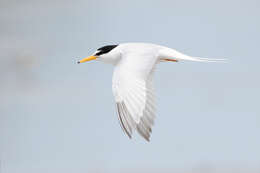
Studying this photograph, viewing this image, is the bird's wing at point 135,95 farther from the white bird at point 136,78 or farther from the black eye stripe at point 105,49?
the black eye stripe at point 105,49

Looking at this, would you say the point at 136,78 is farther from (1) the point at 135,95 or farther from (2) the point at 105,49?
(2) the point at 105,49

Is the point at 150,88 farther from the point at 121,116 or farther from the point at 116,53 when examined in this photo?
the point at 116,53

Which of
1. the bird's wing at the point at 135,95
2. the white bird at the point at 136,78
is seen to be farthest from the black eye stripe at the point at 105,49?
the bird's wing at the point at 135,95

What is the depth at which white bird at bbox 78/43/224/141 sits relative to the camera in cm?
385

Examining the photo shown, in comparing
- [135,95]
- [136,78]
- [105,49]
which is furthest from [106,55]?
[135,95]

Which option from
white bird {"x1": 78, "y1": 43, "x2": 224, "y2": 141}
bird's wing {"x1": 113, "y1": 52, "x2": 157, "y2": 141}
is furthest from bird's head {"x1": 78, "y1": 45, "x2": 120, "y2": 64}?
bird's wing {"x1": 113, "y1": 52, "x2": 157, "y2": 141}

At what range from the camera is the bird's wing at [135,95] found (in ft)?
12.6

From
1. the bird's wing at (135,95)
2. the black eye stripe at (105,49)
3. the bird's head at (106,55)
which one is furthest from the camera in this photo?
the black eye stripe at (105,49)

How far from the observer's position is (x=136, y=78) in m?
4.18

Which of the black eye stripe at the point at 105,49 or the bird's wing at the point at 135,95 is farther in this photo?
the black eye stripe at the point at 105,49

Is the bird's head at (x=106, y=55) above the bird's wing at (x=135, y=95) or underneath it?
above

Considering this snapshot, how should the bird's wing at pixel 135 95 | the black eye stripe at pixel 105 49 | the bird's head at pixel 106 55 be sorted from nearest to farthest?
the bird's wing at pixel 135 95
the bird's head at pixel 106 55
the black eye stripe at pixel 105 49

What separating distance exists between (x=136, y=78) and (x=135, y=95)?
0.25 metres

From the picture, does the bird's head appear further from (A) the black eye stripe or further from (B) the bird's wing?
(B) the bird's wing
